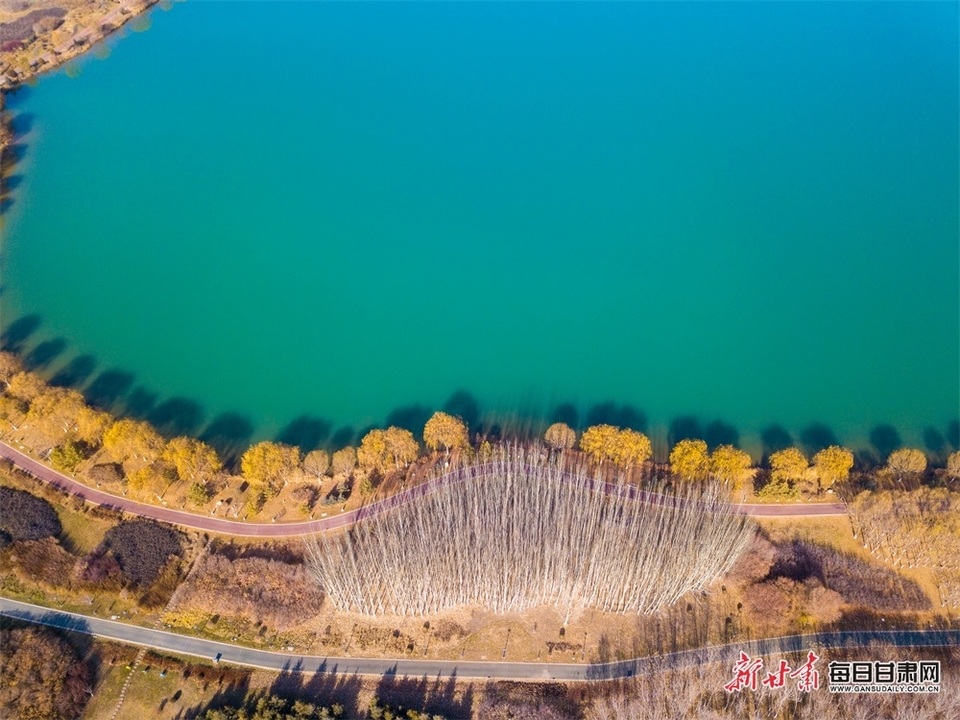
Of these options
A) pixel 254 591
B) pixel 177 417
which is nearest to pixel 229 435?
pixel 177 417

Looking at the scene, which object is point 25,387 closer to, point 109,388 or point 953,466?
point 109,388

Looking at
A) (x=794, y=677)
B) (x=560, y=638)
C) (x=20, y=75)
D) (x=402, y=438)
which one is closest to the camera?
(x=794, y=677)

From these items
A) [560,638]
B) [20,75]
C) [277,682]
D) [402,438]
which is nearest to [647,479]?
[560,638]

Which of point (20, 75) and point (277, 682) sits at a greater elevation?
point (20, 75)

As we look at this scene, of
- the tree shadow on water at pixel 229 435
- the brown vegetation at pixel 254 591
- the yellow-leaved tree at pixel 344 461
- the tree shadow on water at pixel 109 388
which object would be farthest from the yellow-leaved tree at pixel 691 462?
the tree shadow on water at pixel 109 388

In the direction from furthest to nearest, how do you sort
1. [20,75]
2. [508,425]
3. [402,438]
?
[20,75] < [508,425] < [402,438]

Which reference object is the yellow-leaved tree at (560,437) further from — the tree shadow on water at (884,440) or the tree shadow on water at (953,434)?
the tree shadow on water at (953,434)

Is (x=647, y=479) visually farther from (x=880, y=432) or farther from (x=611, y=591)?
(x=880, y=432)
